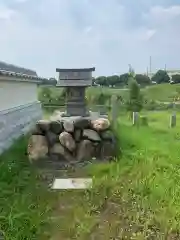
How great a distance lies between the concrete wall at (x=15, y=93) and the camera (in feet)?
28.6

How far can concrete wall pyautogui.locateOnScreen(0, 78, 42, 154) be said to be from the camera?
8.57 m

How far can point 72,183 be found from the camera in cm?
625

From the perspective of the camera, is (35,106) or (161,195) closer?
(161,195)

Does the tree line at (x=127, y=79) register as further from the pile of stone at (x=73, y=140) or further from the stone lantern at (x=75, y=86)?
the pile of stone at (x=73, y=140)

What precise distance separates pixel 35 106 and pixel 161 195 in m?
9.75

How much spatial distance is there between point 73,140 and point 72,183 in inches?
76.1

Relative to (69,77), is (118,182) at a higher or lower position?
lower

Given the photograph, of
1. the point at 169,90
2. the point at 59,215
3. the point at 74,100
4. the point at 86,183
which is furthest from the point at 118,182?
the point at 169,90

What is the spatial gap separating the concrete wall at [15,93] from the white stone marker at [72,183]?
9.42 feet

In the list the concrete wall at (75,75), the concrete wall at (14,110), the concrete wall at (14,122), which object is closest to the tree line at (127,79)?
the concrete wall at (75,75)

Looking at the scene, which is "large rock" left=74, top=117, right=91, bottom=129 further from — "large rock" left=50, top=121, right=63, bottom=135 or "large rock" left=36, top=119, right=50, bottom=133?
"large rock" left=36, top=119, right=50, bottom=133

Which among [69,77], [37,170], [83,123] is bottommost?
[37,170]

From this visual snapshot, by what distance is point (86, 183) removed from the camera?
6.07m

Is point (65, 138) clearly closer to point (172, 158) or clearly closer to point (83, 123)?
point (83, 123)
